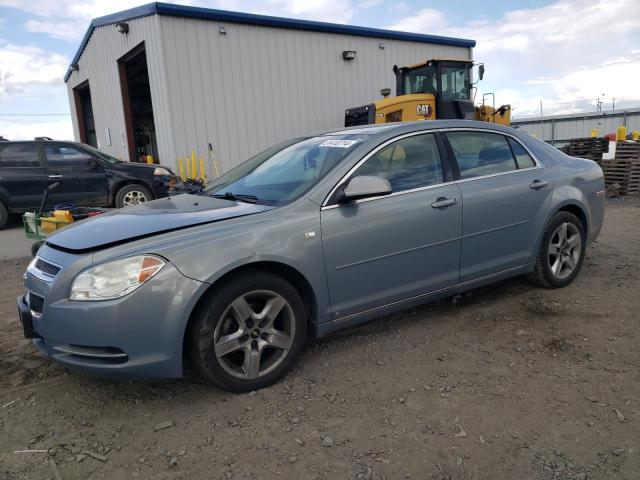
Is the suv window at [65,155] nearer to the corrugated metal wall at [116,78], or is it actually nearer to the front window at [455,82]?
the corrugated metal wall at [116,78]

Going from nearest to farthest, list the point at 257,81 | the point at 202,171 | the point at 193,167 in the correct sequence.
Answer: the point at 193,167
the point at 202,171
the point at 257,81

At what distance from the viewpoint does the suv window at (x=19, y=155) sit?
9.14m

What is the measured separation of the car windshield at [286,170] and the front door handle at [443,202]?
69 cm

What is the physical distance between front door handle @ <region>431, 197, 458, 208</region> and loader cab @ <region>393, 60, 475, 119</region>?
829cm

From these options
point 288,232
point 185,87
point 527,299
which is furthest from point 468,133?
point 185,87

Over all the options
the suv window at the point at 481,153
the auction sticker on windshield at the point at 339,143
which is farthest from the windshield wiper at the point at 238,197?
the suv window at the point at 481,153

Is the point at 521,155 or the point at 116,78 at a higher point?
the point at 116,78

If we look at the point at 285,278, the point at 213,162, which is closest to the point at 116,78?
the point at 213,162

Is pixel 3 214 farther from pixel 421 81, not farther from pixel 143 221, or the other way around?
pixel 421 81

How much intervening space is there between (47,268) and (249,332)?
46.4 inches

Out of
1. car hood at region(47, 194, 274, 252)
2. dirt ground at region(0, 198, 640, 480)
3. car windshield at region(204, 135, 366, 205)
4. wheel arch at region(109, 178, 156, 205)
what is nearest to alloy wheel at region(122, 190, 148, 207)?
wheel arch at region(109, 178, 156, 205)

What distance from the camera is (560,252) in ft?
14.3

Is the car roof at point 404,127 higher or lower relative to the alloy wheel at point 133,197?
higher

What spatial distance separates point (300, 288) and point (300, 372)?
539 millimetres
